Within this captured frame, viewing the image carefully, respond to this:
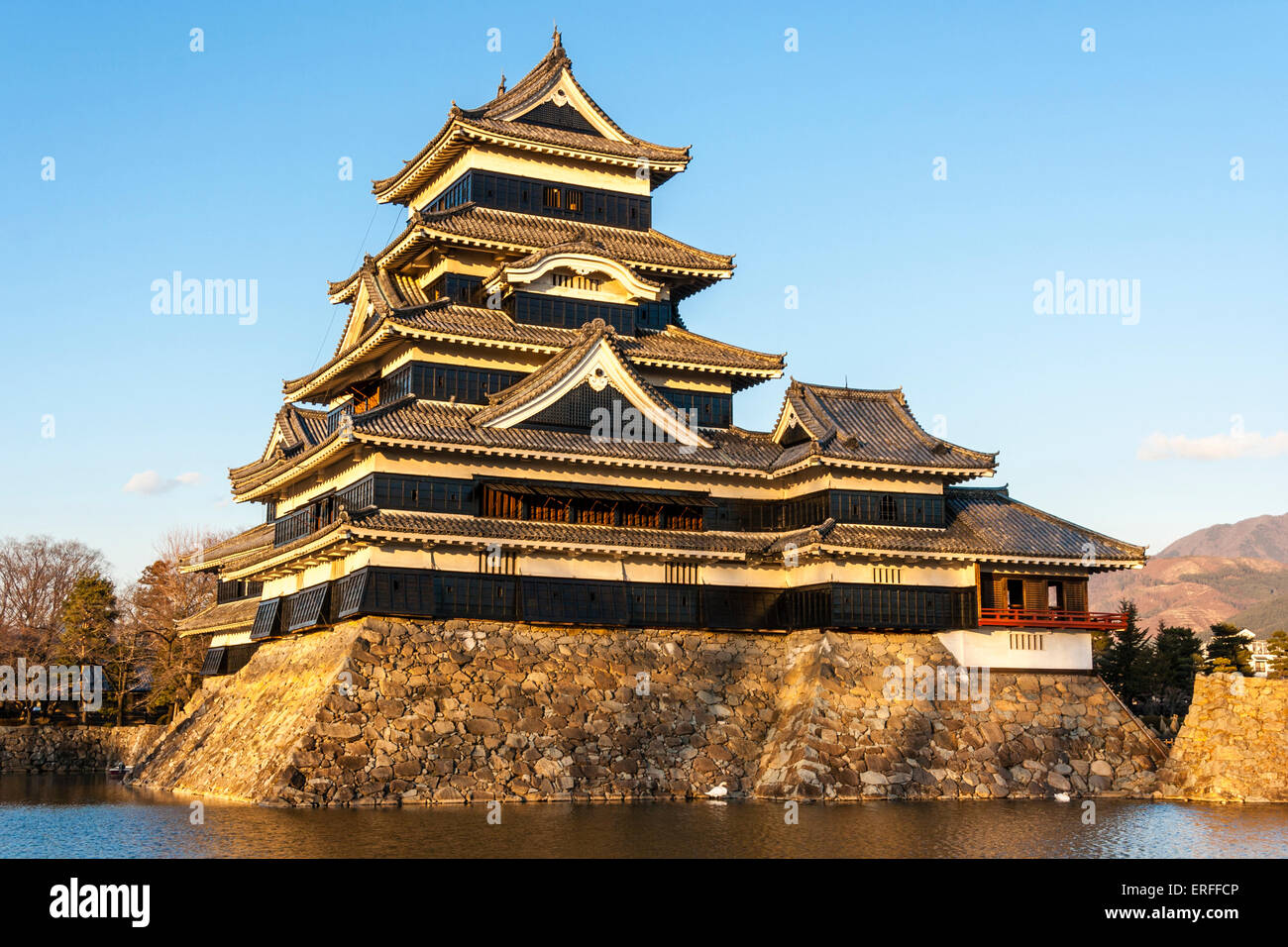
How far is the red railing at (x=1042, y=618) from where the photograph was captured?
4559cm

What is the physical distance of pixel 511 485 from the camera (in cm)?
4297

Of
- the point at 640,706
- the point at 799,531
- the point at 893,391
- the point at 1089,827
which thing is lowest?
the point at 1089,827

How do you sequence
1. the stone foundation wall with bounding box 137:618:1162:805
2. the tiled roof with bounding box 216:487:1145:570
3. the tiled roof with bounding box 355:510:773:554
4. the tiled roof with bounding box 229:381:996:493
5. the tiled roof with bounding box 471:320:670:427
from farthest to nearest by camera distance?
the tiled roof with bounding box 471:320:670:427 → the tiled roof with bounding box 229:381:996:493 → the tiled roof with bounding box 216:487:1145:570 → the tiled roof with bounding box 355:510:773:554 → the stone foundation wall with bounding box 137:618:1162:805

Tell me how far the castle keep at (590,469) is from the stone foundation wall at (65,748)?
15.9 meters

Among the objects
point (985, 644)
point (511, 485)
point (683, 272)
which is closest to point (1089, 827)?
point (985, 644)

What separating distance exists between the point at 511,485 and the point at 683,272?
41.7 ft

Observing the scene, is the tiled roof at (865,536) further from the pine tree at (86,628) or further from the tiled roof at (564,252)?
the pine tree at (86,628)

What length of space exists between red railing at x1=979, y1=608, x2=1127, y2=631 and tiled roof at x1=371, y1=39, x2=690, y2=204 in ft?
70.1

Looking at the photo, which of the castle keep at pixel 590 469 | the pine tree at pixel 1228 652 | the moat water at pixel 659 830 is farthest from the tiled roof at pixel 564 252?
the pine tree at pixel 1228 652

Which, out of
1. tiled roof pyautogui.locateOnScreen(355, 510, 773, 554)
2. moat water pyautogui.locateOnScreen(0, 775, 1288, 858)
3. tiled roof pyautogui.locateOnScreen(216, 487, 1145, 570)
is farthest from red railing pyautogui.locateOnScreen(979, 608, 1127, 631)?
tiled roof pyautogui.locateOnScreen(355, 510, 773, 554)

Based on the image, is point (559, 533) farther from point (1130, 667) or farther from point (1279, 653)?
point (1279, 653)

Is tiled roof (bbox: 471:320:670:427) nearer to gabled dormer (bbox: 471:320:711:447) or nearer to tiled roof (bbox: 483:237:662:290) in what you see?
gabled dormer (bbox: 471:320:711:447)

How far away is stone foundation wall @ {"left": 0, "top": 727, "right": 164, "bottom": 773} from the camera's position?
208 ft
